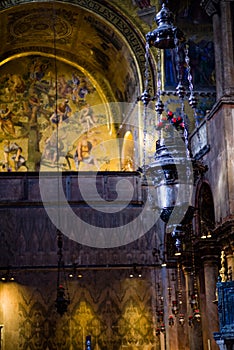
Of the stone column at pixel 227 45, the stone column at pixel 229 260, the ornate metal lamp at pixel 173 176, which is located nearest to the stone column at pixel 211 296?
the stone column at pixel 229 260

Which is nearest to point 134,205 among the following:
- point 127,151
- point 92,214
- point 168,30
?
point 92,214

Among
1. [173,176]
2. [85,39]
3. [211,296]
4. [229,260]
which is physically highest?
[85,39]

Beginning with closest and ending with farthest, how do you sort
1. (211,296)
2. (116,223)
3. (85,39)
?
(211,296) < (116,223) < (85,39)

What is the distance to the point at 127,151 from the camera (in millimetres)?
22500

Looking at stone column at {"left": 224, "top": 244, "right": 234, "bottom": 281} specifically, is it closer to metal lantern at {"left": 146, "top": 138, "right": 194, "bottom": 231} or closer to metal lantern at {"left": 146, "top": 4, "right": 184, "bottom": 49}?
metal lantern at {"left": 146, "top": 138, "right": 194, "bottom": 231}

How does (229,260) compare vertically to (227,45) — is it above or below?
below

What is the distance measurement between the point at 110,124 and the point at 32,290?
257 inches

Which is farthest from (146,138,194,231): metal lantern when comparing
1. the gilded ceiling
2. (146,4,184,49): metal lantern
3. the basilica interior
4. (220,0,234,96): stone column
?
the gilded ceiling

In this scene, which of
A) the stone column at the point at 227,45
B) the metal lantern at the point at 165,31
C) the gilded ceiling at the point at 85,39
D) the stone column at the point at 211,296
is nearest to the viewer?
the metal lantern at the point at 165,31

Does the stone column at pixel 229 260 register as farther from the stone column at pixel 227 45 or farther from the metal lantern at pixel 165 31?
the metal lantern at pixel 165 31

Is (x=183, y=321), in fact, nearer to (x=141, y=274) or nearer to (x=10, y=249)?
(x=141, y=274)

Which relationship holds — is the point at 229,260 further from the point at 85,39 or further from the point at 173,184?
the point at 85,39

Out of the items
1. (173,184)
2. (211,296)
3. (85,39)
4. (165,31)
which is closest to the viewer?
(173,184)

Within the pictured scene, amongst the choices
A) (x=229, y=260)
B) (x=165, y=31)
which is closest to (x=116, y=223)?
(x=229, y=260)
